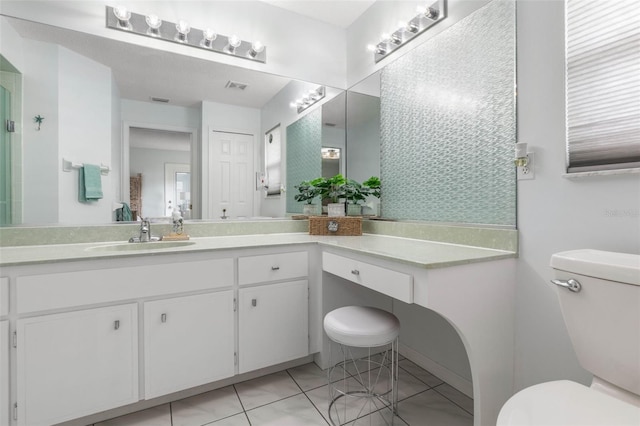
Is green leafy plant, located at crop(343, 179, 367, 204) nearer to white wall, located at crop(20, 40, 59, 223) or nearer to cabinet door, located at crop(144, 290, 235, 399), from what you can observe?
cabinet door, located at crop(144, 290, 235, 399)

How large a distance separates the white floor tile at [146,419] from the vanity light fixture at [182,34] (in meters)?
2.13

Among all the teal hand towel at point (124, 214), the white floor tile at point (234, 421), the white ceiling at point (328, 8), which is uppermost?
the white ceiling at point (328, 8)

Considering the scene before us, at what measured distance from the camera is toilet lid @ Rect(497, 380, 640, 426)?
789 millimetres

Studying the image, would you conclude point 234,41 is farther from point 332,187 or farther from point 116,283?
point 116,283

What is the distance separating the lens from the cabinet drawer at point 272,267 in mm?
1717

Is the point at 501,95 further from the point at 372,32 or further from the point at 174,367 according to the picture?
the point at 174,367

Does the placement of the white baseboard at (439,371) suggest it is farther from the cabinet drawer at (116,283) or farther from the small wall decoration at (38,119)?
the small wall decoration at (38,119)

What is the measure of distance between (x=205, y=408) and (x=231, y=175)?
56.9 inches

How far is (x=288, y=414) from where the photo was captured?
1.55 meters

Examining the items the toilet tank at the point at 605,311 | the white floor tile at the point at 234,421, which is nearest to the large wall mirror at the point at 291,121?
the toilet tank at the point at 605,311

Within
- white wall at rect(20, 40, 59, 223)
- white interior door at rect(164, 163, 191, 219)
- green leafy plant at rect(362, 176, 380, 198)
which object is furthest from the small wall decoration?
green leafy plant at rect(362, 176, 380, 198)

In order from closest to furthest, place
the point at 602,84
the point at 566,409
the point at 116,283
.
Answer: the point at 566,409, the point at 602,84, the point at 116,283

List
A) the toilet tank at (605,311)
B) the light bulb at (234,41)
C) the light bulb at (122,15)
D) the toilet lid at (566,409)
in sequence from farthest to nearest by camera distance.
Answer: the light bulb at (234,41) < the light bulb at (122,15) < the toilet tank at (605,311) < the toilet lid at (566,409)

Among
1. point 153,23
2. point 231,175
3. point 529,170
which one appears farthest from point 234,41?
point 529,170
